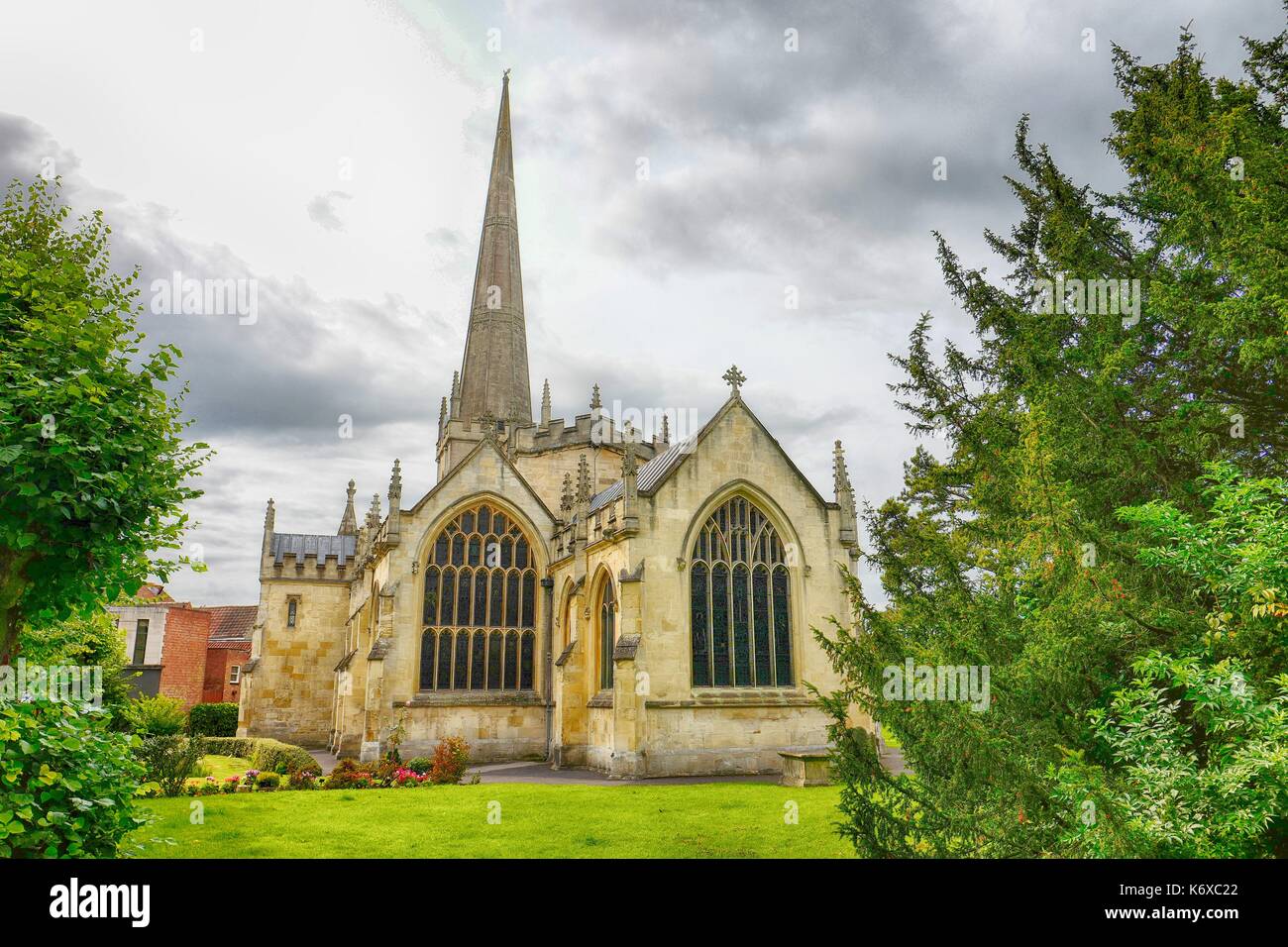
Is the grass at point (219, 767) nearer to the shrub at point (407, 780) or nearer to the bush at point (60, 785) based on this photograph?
the shrub at point (407, 780)

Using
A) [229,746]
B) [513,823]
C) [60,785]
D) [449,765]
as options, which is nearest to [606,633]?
[449,765]

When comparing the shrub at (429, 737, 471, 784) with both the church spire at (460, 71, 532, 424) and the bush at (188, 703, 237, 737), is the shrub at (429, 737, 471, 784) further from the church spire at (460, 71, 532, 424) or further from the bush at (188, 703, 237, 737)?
the church spire at (460, 71, 532, 424)

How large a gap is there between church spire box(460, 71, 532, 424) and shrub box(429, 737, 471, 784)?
19.5m

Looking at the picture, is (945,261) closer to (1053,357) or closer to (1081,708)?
(1053,357)

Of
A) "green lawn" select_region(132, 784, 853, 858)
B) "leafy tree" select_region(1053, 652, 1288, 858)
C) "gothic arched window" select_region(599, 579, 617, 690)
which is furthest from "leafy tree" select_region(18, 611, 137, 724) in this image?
"gothic arched window" select_region(599, 579, 617, 690)

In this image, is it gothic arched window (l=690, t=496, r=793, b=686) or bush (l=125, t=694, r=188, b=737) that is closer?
gothic arched window (l=690, t=496, r=793, b=686)

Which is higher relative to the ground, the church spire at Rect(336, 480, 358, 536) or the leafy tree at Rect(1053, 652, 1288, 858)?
the church spire at Rect(336, 480, 358, 536)

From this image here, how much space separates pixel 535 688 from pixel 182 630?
27.4m

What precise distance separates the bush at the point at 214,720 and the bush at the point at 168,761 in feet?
52.5

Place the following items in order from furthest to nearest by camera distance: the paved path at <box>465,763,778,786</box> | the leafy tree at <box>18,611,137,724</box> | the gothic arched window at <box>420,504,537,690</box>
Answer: the gothic arched window at <box>420,504,537,690</box>, the paved path at <box>465,763,778,786</box>, the leafy tree at <box>18,611,137,724</box>

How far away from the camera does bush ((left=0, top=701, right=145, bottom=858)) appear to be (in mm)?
4379
